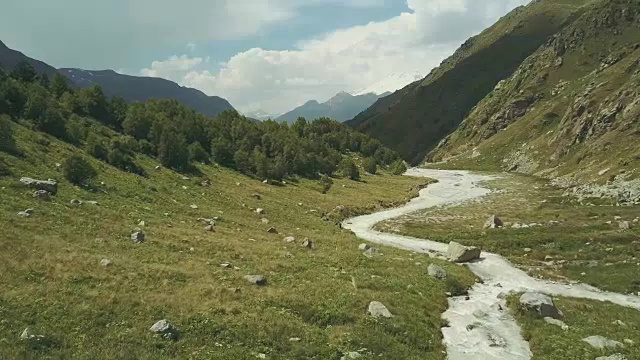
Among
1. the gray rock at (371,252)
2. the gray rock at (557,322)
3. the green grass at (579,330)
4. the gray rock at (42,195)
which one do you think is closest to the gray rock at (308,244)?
the gray rock at (371,252)

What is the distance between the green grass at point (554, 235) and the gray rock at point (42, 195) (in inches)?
1597

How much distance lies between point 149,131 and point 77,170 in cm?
3500

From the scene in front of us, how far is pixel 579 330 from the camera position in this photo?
25953 mm

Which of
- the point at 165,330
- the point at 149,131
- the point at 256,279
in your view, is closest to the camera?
the point at 165,330

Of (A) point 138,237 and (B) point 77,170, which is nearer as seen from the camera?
(A) point 138,237

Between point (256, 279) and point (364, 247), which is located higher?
point (256, 279)

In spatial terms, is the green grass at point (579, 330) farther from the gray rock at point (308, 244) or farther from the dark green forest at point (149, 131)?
the dark green forest at point (149, 131)

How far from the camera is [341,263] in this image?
3616 centimetres

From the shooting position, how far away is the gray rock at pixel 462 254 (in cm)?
4416

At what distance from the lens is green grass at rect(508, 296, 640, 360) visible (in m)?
22.9

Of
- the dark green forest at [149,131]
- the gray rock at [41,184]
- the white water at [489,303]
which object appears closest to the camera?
the white water at [489,303]

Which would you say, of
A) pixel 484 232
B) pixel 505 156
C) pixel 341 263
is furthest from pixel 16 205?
pixel 505 156

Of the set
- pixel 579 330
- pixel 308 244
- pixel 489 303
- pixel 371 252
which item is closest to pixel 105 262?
pixel 308 244

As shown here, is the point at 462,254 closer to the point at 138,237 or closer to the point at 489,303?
the point at 489,303
